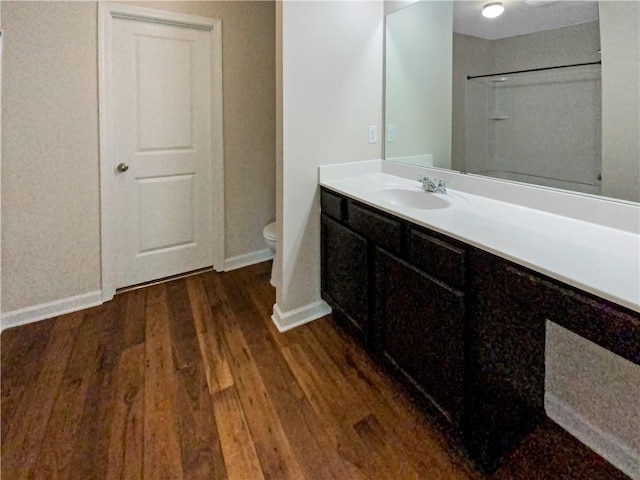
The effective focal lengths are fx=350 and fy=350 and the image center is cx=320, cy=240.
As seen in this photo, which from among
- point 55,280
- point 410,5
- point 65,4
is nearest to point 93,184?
point 55,280

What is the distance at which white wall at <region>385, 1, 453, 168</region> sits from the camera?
1.88m

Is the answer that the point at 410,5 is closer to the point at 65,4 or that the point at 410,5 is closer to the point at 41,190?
the point at 65,4

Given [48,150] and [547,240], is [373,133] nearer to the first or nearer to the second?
[547,240]

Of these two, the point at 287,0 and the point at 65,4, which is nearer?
the point at 287,0

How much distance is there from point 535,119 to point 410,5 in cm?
105

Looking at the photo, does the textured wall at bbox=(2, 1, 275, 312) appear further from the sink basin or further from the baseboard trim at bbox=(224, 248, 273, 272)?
the sink basin

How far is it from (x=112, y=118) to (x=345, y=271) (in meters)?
1.81

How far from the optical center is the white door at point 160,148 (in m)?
2.33

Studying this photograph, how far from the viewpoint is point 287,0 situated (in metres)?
1.78

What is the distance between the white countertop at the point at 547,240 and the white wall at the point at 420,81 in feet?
1.64

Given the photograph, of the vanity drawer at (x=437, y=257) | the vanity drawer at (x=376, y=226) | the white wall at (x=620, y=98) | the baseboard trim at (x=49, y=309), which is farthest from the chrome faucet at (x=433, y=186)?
the baseboard trim at (x=49, y=309)

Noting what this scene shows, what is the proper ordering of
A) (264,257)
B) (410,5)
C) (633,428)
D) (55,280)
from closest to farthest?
(633,428), (410,5), (55,280), (264,257)

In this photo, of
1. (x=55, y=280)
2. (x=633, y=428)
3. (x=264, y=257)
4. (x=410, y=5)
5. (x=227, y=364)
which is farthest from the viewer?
(x=264, y=257)

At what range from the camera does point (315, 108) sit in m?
1.98
